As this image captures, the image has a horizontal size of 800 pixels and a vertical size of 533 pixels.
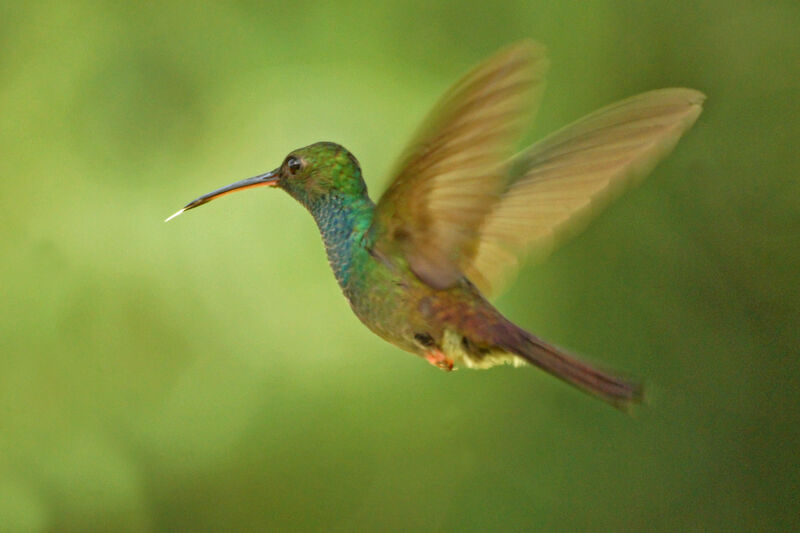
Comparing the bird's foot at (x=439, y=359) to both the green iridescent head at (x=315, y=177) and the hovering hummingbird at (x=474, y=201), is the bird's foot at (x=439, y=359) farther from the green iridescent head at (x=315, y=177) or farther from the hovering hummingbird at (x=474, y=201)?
the green iridescent head at (x=315, y=177)

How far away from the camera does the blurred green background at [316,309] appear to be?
9.17 feet

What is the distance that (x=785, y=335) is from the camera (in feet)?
9.71

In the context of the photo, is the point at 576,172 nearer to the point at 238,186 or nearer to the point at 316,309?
the point at 238,186

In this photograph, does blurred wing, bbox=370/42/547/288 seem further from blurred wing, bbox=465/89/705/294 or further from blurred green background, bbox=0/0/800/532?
blurred green background, bbox=0/0/800/532

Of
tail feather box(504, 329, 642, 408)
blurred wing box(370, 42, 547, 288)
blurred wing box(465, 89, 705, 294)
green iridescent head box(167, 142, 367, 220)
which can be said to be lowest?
tail feather box(504, 329, 642, 408)

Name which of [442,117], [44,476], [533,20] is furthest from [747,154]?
[442,117]

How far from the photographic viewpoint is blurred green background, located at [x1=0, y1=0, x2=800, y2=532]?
279cm

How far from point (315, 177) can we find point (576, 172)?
27 centimetres

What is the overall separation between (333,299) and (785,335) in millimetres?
1309

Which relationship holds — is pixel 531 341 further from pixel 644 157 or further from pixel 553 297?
pixel 553 297

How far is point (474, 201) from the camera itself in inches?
35.6

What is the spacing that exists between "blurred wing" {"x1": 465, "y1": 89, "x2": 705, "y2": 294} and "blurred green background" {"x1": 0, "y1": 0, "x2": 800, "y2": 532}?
1527 mm

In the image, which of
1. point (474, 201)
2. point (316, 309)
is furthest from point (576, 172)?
point (316, 309)

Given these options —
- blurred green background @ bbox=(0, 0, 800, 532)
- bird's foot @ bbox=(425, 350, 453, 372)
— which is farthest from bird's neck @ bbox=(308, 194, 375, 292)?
blurred green background @ bbox=(0, 0, 800, 532)
